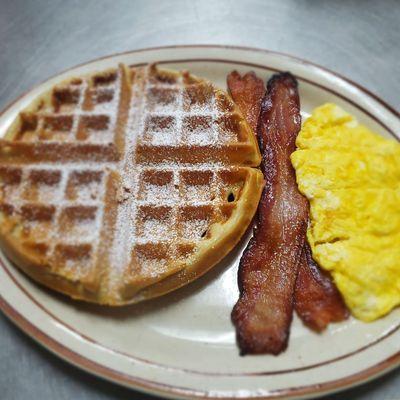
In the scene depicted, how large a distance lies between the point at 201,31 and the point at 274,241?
1.94 metres

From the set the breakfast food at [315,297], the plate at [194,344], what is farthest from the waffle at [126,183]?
the breakfast food at [315,297]

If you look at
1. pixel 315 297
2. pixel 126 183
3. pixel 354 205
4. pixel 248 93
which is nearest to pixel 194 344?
pixel 315 297

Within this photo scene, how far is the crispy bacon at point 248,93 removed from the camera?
2.53 m

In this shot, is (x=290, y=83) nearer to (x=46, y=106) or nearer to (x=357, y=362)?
(x=46, y=106)

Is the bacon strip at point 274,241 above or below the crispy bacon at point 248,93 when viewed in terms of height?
below

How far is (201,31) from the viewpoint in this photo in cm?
340

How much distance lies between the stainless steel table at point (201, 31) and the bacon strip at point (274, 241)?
91 cm

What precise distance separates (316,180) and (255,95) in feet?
2.13

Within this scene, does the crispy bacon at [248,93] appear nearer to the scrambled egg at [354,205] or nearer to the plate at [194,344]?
the scrambled egg at [354,205]

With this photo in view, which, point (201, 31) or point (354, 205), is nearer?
point (354, 205)

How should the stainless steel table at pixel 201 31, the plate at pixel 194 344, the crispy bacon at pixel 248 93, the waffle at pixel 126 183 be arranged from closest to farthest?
the plate at pixel 194 344
the waffle at pixel 126 183
the crispy bacon at pixel 248 93
the stainless steel table at pixel 201 31

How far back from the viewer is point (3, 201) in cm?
202

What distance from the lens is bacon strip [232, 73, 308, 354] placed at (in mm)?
1921

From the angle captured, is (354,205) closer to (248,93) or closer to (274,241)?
(274,241)
